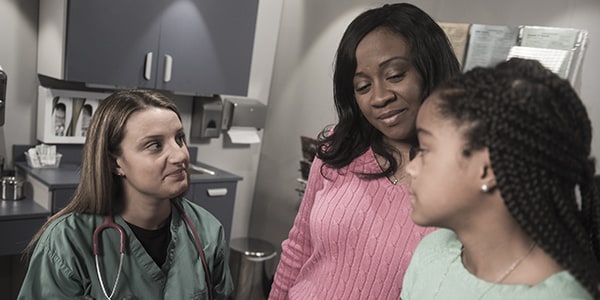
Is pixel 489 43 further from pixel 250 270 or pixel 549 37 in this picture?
pixel 250 270

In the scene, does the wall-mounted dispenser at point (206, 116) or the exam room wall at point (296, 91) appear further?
the wall-mounted dispenser at point (206, 116)

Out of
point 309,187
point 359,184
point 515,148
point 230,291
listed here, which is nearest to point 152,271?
point 230,291

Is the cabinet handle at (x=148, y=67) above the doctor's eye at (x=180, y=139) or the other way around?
above

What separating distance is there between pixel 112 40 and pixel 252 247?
5.38 ft

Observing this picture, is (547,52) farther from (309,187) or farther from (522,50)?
(309,187)

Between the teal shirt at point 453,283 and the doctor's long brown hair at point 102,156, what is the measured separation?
0.90 m

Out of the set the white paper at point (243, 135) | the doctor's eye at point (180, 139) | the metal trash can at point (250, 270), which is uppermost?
the doctor's eye at point (180, 139)

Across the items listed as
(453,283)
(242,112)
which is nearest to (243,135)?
(242,112)

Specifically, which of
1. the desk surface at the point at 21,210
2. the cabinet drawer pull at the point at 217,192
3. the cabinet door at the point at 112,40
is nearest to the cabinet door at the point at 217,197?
the cabinet drawer pull at the point at 217,192

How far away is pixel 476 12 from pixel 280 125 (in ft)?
5.46

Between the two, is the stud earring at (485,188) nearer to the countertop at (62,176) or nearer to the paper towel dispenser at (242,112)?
the countertop at (62,176)

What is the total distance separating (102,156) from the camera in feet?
4.46

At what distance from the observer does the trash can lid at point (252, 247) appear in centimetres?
329

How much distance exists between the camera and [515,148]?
62 centimetres
